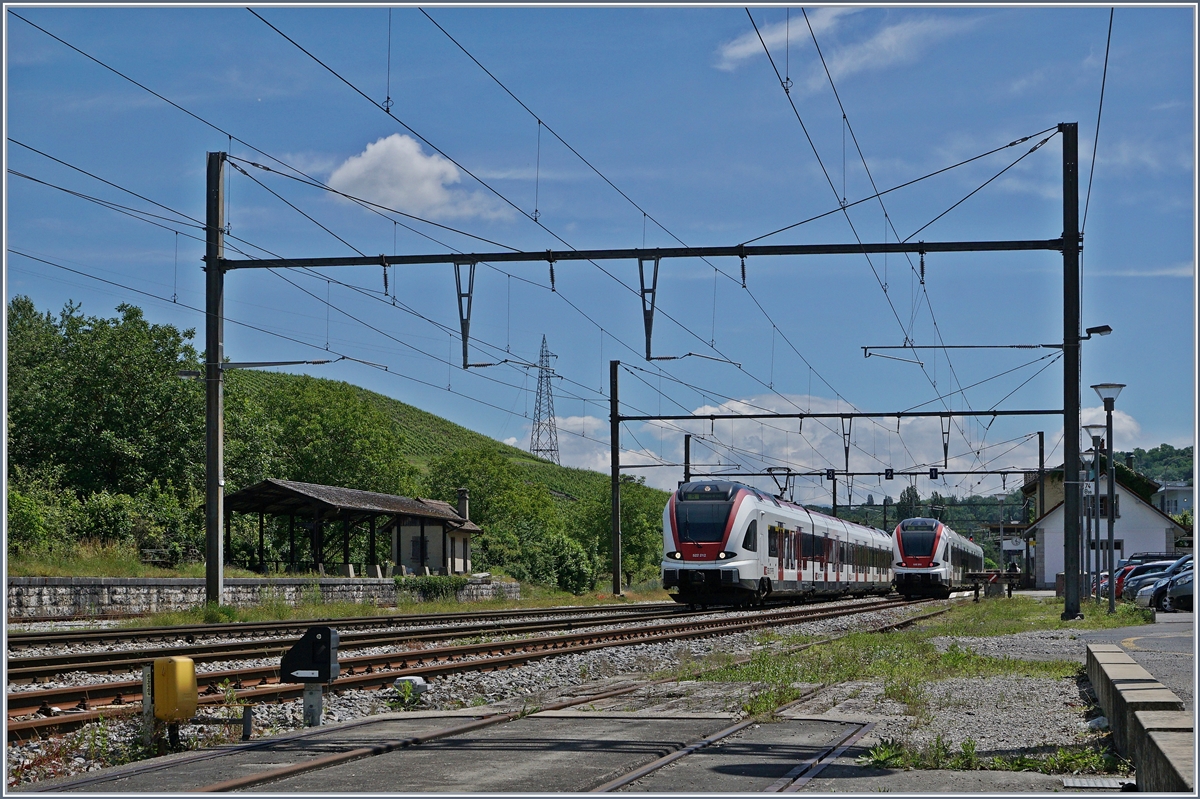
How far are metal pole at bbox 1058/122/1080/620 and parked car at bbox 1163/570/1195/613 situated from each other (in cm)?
812

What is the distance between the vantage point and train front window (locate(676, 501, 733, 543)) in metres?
32.2

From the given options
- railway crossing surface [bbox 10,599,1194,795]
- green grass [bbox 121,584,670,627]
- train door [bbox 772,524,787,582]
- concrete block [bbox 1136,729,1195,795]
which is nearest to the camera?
concrete block [bbox 1136,729,1195,795]

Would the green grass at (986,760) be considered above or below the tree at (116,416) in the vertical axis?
below

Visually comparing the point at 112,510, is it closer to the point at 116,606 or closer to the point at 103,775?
the point at 116,606

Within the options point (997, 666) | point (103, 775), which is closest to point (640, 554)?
point (997, 666)

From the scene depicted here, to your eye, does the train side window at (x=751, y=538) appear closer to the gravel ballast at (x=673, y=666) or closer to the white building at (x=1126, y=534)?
the gravel ballast at (x=673, y=666)

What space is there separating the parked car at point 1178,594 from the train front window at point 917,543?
1734cm

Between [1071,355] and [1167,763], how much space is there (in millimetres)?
19679

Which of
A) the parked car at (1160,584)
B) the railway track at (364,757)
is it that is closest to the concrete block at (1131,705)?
the railway track at (364,757)

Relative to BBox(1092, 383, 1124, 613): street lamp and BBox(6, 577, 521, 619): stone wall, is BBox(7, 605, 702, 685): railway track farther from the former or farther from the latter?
BBox(1092, 383, 1124, 613): street lamp

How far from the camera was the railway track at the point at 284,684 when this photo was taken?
1045cm

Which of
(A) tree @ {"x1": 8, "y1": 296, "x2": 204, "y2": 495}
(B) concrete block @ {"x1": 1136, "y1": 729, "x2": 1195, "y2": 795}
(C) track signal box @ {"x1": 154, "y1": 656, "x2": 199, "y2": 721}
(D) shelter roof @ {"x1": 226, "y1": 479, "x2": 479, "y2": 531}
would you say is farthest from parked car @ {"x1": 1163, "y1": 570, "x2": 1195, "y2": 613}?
(A) tree @ {"x1": 8, "y1": 296, "x2": 204, "y2": 495}

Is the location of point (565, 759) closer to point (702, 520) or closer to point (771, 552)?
point (702, 520)

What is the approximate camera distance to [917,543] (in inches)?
1986
